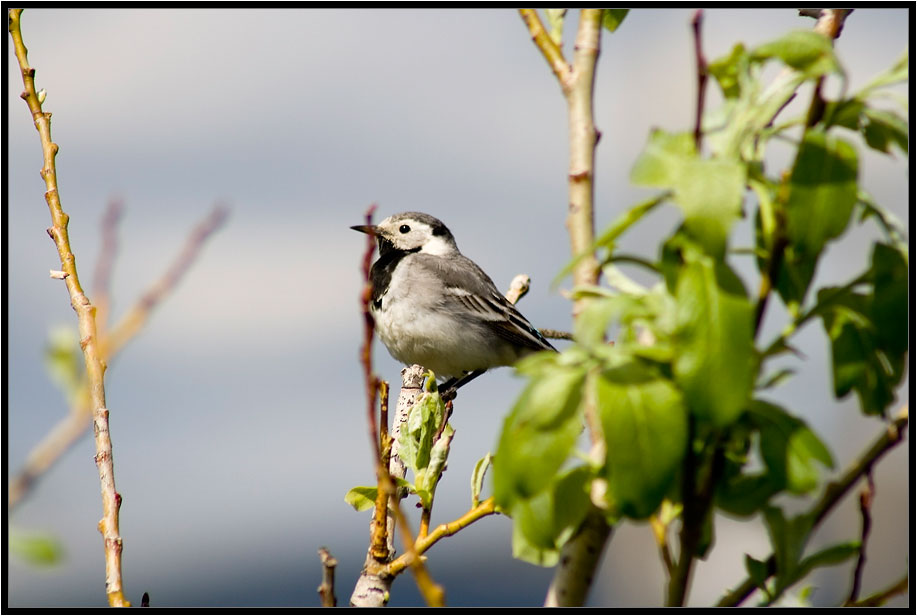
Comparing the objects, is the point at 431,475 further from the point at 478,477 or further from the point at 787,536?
the point at 787,536

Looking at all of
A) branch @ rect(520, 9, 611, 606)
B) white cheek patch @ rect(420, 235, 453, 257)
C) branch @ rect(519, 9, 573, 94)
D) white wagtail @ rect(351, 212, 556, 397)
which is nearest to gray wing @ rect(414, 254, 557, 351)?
white wagtail @ rect(351, 212, 556, 397)

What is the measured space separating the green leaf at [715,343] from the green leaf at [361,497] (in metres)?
1.53

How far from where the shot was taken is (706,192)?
1118 mm

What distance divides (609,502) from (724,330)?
1.28 ft

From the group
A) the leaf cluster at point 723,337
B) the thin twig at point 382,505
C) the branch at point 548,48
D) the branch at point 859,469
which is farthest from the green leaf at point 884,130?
the thin twig at point 382,505

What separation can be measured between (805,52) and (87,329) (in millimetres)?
1746

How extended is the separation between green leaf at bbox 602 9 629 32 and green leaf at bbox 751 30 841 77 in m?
0.75

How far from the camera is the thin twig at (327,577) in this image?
5.89 ft

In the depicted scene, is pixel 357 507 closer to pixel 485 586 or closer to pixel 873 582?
pixel 873 582

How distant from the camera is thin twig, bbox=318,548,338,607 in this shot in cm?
179

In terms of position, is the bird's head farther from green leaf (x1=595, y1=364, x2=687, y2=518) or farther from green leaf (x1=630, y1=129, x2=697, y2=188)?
green leaf (x1=595, y1=364, x2=687, y2=518)

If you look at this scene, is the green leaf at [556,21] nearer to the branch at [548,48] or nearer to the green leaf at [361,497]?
the branch at [548,48]

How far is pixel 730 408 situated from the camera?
3.66ft

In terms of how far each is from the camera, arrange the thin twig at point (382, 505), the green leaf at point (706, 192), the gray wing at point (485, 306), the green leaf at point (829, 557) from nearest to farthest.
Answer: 1. the green leaf at point (706, 192)
2. the green leaf at point (829, 557)
3. the thin twig at point (382, 505)
4. the gray wing at point (485, 306)
